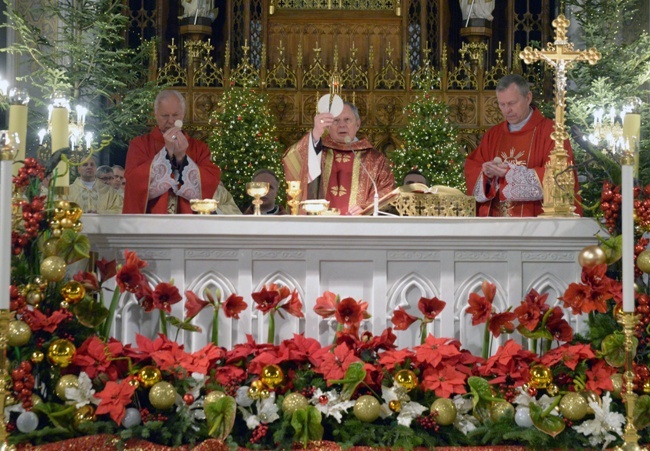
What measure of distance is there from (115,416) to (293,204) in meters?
2.06

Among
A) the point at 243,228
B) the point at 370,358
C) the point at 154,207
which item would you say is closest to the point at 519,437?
the point at 370,358

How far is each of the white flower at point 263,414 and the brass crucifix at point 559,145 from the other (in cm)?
188

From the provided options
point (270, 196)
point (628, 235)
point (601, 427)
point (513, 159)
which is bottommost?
point (601, 427)

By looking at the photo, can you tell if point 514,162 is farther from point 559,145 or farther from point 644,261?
point 644,261

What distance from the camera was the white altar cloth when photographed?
5109 mm

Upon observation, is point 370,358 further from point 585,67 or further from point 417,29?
point 417,29

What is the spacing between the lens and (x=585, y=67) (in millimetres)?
12320

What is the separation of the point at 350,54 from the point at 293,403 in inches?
406

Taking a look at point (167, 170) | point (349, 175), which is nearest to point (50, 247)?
point (167, 170)

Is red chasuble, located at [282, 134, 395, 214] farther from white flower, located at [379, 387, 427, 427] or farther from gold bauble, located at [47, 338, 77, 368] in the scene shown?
gold bauble, located at [47, 338, 77, 368]

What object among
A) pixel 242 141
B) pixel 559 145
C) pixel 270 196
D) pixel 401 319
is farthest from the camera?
pixel 242 141

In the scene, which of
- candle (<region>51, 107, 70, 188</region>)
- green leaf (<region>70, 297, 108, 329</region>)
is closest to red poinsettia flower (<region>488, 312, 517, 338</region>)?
green leaf (<region>70, 297, 108, 329</region>)

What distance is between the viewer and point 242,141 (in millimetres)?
12156

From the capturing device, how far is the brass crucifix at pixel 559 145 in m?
5.59
